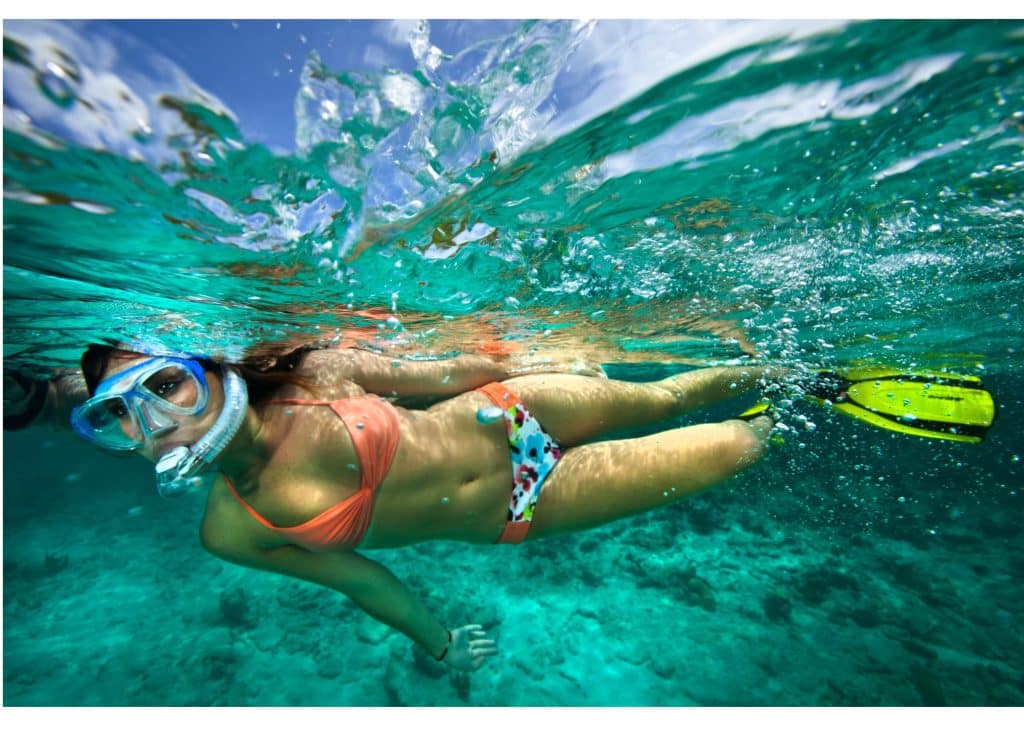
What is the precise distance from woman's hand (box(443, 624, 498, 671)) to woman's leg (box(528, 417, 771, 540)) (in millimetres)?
1518

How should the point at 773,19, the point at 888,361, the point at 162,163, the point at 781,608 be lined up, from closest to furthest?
the point at 773,19
the point at 162,163
the point at 781,608
the point at 888,361

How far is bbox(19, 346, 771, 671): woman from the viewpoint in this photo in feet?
10.3

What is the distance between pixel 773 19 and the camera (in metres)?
2.63

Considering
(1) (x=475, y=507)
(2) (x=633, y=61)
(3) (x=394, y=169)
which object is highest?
(2) (x=633, y=61)

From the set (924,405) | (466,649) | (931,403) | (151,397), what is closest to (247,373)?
(151,397)

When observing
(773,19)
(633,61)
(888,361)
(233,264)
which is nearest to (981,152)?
(773,19)

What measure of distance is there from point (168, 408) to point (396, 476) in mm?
1675

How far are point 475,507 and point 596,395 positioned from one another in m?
1.62

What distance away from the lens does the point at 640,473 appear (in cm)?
389

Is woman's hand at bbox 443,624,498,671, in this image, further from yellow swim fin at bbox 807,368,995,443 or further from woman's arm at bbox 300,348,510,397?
yellow swim fin at bbox 807,368,995,443

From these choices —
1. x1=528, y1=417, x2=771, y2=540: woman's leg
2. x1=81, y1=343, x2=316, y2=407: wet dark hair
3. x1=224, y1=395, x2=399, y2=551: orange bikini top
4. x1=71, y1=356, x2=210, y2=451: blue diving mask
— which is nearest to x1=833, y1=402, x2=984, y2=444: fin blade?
x1=528, y1=417, x2=771, y2=540: woman's leg

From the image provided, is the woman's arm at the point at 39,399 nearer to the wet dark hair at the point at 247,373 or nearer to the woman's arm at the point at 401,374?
the wet dark hair at the point at 247,373

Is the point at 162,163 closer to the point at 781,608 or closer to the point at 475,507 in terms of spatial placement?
the point at 475,507

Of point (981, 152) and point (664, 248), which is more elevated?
point (981, 152)
